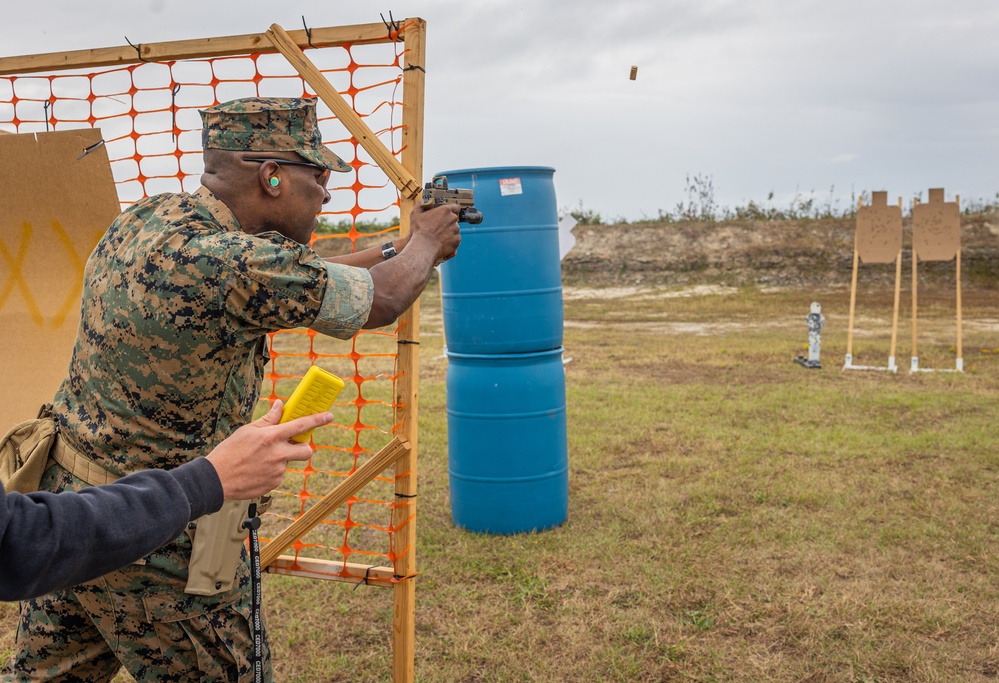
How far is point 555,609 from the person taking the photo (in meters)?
3.63

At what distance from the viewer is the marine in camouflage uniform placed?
70.9 inches

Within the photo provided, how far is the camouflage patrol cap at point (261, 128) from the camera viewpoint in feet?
6.55

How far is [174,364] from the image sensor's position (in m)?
1.86

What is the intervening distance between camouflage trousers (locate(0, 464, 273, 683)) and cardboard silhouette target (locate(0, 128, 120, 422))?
4.42 ft

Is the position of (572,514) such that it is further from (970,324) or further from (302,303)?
(970,324)

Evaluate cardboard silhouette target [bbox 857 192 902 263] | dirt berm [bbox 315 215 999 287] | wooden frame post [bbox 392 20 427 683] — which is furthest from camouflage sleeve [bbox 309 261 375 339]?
dirt berm [bbox 315 215 999 287]

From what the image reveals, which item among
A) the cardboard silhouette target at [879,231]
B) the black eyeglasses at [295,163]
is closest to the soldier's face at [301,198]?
the black eyeglasses at [295,163]

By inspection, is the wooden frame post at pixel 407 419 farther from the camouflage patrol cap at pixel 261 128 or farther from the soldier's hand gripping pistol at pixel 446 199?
the camouflage patrol cap at pixel 261 128

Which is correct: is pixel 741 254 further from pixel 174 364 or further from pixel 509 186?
pixel 174 364

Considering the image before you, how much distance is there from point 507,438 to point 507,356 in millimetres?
438

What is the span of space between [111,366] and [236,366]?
27 cm

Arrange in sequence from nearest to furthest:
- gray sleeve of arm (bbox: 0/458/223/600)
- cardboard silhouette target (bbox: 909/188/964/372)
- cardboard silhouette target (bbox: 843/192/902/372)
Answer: gray sleeve of arm (bbox: 0/458/223/600) < cardboard silhouette target (bbox: 843/192/902/372) < cardboard silhouette target (bbox: 909/188/964/372)

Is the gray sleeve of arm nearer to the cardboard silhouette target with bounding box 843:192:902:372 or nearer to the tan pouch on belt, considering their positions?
the tan pouch on belt

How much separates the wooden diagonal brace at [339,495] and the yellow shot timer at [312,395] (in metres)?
1.10
